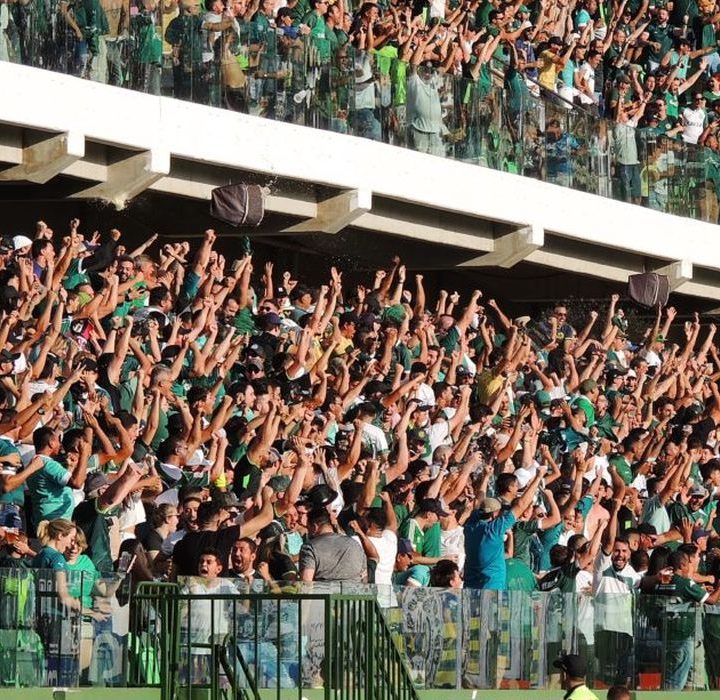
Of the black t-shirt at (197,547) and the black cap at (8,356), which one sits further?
the black cap at (8,356)

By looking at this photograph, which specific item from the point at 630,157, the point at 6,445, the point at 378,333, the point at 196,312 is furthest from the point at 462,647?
the point at 630,157

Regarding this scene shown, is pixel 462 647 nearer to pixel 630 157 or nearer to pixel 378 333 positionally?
pixel 378 333

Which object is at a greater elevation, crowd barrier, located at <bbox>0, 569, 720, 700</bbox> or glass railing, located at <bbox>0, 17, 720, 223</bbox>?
glass railing, located at <bbox>0, 17, 720, 223</bbox>

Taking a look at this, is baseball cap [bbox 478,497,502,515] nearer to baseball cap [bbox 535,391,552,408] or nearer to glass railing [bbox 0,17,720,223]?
glass railing [bbox 0,17,720,223]

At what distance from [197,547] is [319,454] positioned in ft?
10.6

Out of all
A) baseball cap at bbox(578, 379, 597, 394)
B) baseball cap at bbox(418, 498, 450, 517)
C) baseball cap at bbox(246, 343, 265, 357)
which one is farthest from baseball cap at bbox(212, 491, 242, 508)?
baseball cap at bbox(578, 379, 597, 394)

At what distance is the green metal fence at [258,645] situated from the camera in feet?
41.8

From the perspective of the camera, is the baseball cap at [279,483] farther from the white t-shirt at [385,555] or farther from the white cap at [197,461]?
the white t-shirt at [385,555]

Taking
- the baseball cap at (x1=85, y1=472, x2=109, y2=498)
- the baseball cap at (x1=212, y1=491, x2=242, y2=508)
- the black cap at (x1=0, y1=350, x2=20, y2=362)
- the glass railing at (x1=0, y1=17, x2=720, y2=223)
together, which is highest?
the glass railing at (x1=0, y1=17, x2=720, y2=223)

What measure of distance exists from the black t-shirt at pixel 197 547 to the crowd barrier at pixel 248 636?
1.10 feet

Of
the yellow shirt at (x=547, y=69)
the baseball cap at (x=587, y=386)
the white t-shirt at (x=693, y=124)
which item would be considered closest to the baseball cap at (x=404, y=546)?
the baseball cap at (x=587, y=386)

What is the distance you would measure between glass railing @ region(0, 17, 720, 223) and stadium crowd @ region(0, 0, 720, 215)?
17 mm

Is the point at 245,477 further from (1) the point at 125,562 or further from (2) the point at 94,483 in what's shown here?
(1) the point at 125,562

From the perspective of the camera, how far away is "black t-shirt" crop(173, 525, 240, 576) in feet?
43.7
